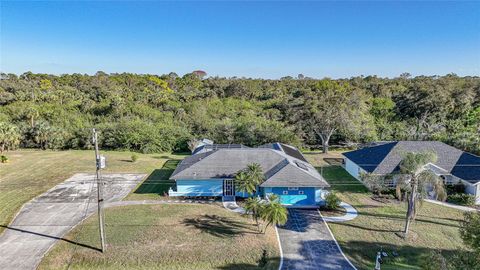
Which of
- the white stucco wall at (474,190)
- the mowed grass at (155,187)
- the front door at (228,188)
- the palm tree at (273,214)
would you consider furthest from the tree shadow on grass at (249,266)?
the white stucco wall at (474,190)

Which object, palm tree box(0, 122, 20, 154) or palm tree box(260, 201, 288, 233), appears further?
palm tree box(0, 122, 20, 154)

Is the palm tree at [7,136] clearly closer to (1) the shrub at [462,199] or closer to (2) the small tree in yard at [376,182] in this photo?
(2) the small tree in yard at [376,182]

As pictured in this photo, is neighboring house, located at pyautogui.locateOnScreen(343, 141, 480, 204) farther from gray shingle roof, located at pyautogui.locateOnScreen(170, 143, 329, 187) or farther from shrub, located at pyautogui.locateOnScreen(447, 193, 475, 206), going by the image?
gray shingle roof, located at pyautogui.locateOnScreen(170, 143, 329, 187)

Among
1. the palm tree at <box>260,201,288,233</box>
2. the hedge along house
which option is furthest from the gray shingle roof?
the palm tree at <box>260,201,288,233</box>

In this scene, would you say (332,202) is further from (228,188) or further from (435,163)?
(435,163)

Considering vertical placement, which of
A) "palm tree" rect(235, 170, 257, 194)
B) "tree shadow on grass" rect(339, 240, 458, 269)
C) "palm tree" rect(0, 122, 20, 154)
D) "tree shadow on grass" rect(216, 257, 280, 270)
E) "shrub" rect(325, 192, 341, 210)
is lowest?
"tree shadow on grass" rect(339, 240, 458, 269)
